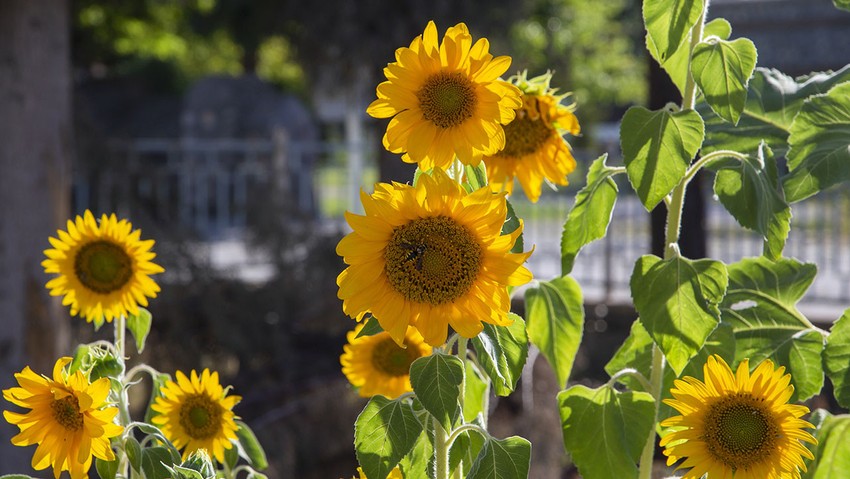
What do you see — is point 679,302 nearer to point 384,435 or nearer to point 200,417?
point 384,435

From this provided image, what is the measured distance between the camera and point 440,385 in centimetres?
103

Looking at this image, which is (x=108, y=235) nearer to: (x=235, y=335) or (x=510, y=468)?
(x=510, y=468)

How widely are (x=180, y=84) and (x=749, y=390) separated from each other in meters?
17.9

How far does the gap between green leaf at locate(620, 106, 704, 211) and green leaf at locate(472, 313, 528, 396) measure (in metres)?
0.19

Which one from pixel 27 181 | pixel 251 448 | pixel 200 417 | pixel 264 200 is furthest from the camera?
pixel 264 200

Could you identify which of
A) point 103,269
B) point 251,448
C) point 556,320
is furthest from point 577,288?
point 103,269

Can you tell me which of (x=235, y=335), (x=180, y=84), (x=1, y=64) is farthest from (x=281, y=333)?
(x=180, y=84)

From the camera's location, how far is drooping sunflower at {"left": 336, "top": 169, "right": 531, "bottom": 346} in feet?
3.33

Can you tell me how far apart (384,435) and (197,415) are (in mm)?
360

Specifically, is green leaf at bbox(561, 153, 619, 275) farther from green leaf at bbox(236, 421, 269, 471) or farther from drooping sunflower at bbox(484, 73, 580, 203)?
green leaf at bbox(236, 421, 269, 471)

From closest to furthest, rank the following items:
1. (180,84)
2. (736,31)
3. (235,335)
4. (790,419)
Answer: (790,419) → (235,335) → (736,31) → (180,84)

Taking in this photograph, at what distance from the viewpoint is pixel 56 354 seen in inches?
163

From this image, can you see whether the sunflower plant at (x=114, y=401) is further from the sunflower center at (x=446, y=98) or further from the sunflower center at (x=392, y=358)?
the sunflower center at (x=446, y=98)

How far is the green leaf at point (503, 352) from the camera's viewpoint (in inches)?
41.5
